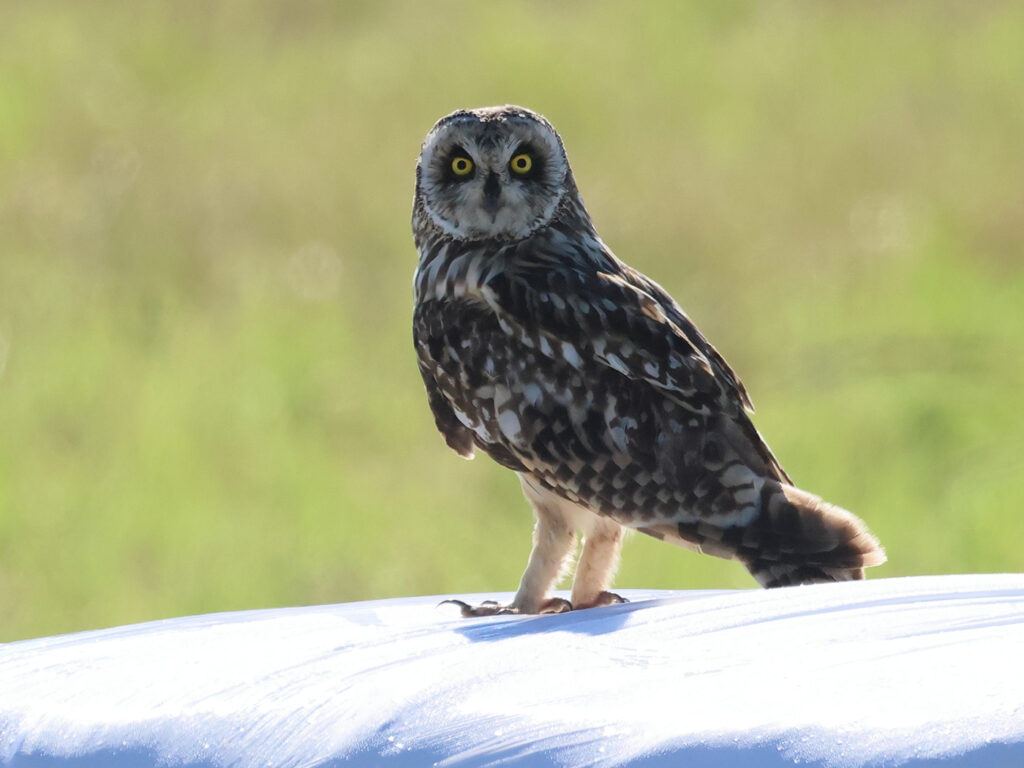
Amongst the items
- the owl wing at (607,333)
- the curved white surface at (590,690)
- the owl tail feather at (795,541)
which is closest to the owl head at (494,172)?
the owl wing at (607,333)

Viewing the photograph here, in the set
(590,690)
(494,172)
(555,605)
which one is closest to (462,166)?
(494,172)

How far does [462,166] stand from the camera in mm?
3256

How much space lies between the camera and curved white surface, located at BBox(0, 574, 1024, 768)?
177 centimetres

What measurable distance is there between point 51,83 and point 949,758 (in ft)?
40.3

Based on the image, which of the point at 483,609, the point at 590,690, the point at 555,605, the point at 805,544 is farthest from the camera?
the point at 555,605

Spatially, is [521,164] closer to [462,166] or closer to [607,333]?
[462,166]

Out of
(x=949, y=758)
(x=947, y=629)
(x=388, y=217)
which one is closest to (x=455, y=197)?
(x=947, y=629)

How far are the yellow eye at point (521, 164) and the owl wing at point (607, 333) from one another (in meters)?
0.21

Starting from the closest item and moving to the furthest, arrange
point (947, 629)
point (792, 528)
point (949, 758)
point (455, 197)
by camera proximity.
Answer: point (949, 758) < point (947, 629) < point (792, 528) < point (455, 197)

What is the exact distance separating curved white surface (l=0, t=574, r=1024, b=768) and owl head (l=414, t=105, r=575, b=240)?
3.20ft

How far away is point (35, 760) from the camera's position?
2.18 metres

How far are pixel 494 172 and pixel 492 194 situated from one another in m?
0.05

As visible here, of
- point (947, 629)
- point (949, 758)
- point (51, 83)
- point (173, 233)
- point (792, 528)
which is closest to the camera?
point (949, 758)

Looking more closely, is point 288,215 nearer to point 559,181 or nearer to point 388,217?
point 388,217
